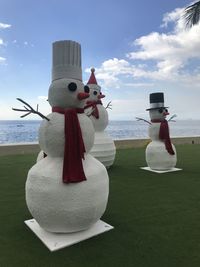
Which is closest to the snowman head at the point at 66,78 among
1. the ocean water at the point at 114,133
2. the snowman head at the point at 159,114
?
the snowman head at the point at 159,114

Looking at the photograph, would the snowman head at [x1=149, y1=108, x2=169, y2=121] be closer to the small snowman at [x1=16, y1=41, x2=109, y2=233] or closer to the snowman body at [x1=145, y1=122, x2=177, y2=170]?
the snowman body at [x1=145, y1=122, x2=177, y2=170]

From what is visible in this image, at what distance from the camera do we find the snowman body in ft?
24.4

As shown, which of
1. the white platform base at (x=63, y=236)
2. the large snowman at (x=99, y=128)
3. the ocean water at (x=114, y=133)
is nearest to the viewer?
the white platform base at (x=63, y=236)

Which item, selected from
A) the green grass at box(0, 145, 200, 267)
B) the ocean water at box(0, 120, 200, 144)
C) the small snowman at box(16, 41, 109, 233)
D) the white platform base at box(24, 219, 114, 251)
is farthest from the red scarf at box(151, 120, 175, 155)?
the ocean water at box(0, 120, 200, 144)

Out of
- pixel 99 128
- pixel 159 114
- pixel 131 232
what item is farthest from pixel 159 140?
pixel 131 232

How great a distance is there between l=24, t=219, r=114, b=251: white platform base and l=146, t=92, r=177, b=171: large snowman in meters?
4.11

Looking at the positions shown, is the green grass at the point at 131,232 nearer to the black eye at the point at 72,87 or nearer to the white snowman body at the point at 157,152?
the white snowman body at the point at 157,152

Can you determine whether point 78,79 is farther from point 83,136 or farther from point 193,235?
point 193,235

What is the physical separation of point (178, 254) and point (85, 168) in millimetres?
1408

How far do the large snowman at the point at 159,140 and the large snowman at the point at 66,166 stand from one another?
14.1 feet

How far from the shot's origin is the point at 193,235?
3.38 metres

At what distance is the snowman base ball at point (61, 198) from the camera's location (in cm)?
315

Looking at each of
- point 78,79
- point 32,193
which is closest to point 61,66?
point 78,79

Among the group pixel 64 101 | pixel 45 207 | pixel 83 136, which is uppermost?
Answer: pixel 64 101
